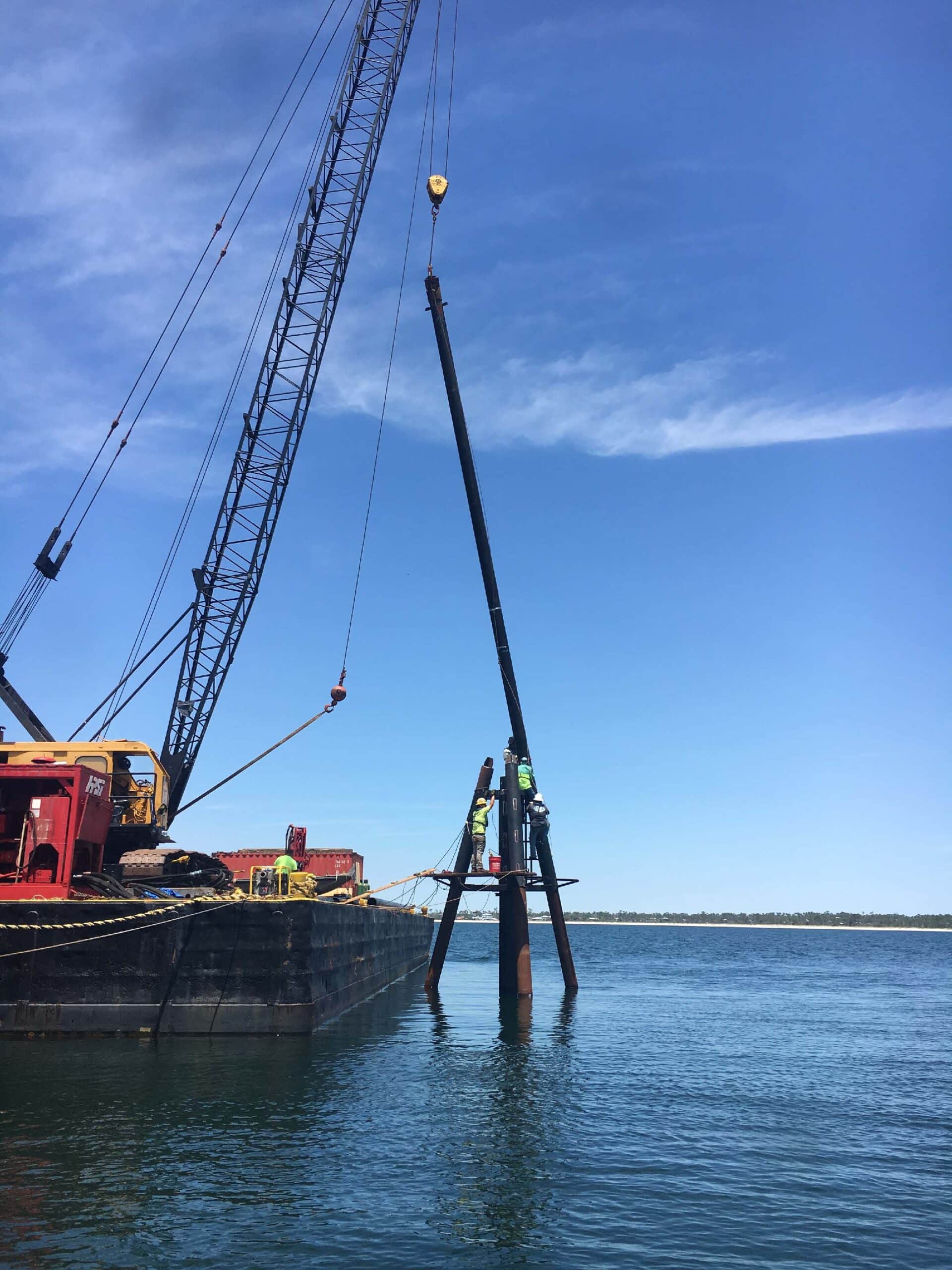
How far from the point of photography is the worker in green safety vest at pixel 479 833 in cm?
3491

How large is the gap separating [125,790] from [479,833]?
1278 centimetres

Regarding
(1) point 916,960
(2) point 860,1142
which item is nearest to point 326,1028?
(2) point 860,1142

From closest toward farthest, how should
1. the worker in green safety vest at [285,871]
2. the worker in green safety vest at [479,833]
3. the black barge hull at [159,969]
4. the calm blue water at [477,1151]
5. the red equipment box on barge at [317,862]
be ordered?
1. the calm blue water at [477,1151]
2. the black barge hull at [159,969]
3. the worker in green safety vest at [285,871]
4. the worker in green safety vest at [479,833]
5. the red equipment box on barge at [317,862]

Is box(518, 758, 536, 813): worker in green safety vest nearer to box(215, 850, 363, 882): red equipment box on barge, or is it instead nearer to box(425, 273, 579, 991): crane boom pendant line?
box(425, 273, 579, 991): crane boom pendant line

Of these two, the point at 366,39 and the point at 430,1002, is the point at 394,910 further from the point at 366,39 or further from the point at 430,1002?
the point at 366,39

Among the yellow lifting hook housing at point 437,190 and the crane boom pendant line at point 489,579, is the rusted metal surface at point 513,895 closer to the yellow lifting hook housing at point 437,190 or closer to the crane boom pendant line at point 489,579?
the crane boom pendant line at point 489,579

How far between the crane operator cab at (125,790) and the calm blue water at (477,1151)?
9.65 meters

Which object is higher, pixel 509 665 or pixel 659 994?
pixel 509 665

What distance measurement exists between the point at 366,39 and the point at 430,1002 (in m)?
45.7

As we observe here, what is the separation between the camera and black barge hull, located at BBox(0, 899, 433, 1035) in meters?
23.7

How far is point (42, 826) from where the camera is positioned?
84.3ft

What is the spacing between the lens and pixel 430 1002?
1515 inches

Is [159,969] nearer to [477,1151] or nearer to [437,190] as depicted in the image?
[477,1151]

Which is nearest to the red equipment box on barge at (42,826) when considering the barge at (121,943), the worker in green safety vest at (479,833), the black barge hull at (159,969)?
the barge at (121,943)
